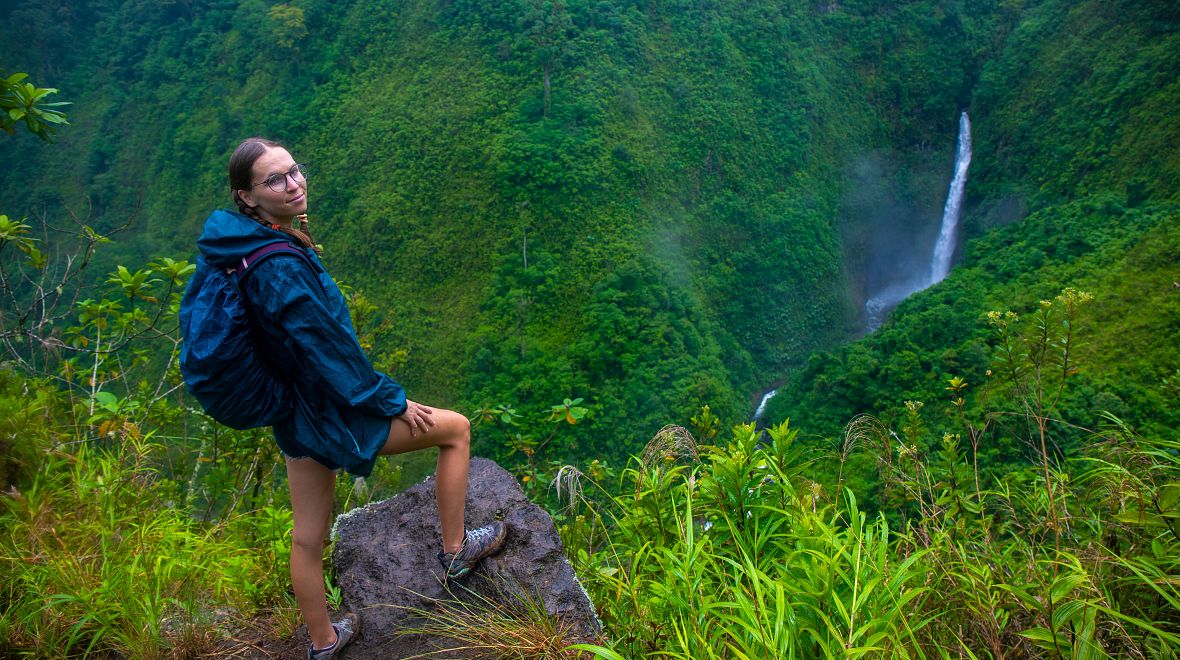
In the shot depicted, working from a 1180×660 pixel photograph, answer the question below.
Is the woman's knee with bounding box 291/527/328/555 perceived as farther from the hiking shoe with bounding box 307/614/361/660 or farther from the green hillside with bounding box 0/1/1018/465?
the green hillside with bounding box 0/1/1018/465

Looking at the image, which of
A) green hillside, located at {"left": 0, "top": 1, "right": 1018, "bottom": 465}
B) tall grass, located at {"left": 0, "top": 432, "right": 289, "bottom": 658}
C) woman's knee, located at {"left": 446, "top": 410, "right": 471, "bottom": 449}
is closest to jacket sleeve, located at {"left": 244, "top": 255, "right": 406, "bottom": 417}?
woman's knee, located at {"left": 446, "top": 410, "right": 471, "bottom": 449}

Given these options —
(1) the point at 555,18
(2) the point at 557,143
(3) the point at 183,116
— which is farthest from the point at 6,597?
(3) the point at 183,116

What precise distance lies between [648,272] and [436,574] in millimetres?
16149

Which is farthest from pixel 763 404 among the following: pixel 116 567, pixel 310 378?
pixel 310 378

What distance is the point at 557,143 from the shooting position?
63.9 feet

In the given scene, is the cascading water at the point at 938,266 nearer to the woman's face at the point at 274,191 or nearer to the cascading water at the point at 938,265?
the cascading water at the point at 938,265

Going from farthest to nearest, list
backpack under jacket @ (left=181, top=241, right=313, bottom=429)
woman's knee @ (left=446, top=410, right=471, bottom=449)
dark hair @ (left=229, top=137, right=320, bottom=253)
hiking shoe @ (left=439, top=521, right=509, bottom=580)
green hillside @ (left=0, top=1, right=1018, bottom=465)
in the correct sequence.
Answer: green hillside @ (left=0, top=1, right=1018, bottom=465)
hiking shoe @ (left=439, top=521, right=509, bottom=580)
woman's knee @ (left=446, top=410, right=471, bottom=449)
dark hair @ (left=229, top=137, right=320, bottom=253)
backpack under jacket @ (left=181, top=241, right=313, bottom=429)

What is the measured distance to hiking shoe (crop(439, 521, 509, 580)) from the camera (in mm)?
1924

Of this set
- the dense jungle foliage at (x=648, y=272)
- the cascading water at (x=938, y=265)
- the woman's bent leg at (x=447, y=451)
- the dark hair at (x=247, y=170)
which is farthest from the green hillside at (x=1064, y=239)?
the dark hair at (x=247, y=170)

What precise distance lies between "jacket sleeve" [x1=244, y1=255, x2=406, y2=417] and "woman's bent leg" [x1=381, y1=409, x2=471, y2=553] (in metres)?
0.15

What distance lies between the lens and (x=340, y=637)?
1799 millimetres

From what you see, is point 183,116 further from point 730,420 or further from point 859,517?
point 859,517

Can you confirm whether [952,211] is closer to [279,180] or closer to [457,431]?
[457,431]

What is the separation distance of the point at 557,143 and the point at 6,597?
18.6m
